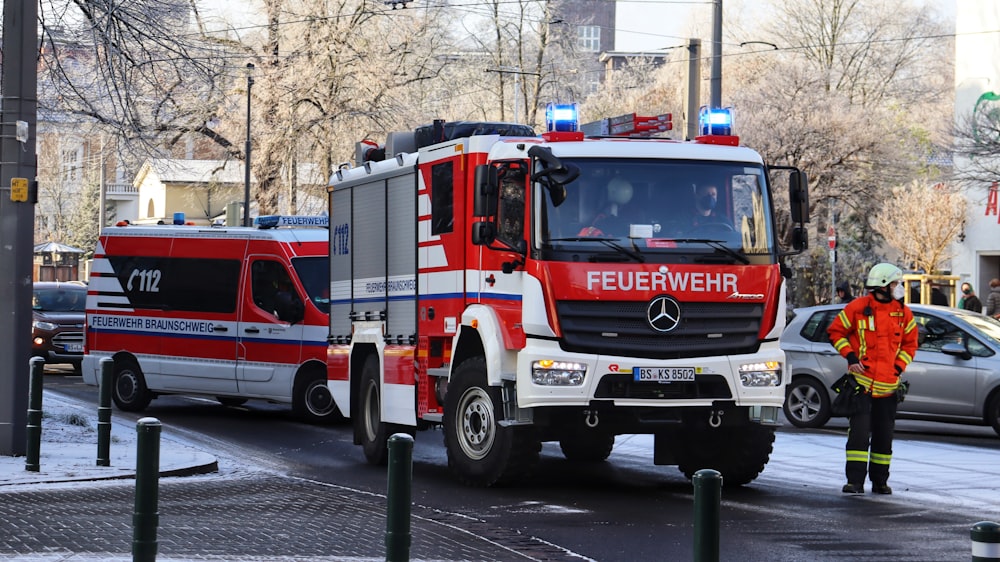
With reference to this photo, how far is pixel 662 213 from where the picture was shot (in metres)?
11.6

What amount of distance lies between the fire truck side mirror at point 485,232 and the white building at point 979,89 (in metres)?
35.6

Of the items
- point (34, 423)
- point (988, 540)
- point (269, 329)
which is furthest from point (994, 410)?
point (988, 540)

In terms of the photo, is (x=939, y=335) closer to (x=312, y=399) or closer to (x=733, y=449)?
(x=733, y=449)

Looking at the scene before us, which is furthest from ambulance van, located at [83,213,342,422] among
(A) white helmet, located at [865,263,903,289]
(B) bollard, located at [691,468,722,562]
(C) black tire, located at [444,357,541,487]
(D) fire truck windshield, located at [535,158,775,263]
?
(B) bollard, located at [691,468,722,562]

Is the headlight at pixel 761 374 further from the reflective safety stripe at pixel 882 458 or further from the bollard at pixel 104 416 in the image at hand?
the bollard at pixel 104 416

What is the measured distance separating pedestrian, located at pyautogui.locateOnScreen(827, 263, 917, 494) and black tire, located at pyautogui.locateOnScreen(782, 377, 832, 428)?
617 cm

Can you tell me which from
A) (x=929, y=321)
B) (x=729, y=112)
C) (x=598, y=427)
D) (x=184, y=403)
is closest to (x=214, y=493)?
(x=598, y=427)

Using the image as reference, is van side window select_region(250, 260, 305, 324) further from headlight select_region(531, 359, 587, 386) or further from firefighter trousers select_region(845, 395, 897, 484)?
firefighter trousers select_region(845, 395, 897, 484)

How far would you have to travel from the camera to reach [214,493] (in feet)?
38.0

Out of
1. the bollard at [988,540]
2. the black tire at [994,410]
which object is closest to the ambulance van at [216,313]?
the black tire at [994,410]

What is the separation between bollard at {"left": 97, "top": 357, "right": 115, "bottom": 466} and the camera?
1279 cm

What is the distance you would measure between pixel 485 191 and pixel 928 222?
37723 millimetres

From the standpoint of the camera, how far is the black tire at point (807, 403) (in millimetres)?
18078

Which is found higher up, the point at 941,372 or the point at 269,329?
the point at 269,329
